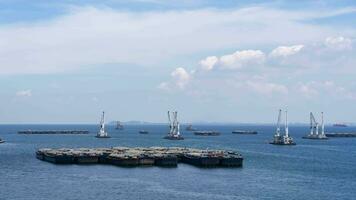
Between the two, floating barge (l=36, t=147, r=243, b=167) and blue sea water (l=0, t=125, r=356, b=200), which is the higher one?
floating barge (l=36, t=147, r=243, b=167)

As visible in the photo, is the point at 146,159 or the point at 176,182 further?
the point at 146,159

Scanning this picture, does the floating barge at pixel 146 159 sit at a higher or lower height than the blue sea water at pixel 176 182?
higher

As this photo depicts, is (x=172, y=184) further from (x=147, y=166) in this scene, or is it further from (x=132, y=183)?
(x=147, y=166)

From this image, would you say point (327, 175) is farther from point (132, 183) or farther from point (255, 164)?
point (132, 183)

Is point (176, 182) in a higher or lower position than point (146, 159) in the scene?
lower

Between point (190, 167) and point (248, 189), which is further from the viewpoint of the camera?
point (190, 167)

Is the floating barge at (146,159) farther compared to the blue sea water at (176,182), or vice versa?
the floating barge at (146,159)

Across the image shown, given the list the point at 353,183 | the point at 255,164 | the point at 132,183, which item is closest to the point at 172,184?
the point at 132,183

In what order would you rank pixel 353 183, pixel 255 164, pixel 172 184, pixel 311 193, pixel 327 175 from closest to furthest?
pixel 311 193 → pixel 172 184 → pixel 353 183 → pixel 327 175 → pixel 255 164

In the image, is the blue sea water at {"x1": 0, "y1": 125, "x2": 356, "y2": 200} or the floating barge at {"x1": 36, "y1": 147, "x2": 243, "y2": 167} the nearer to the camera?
the blue sea water at {"x1": 0, "y1": 125, "x2": 356, "y2": 200}

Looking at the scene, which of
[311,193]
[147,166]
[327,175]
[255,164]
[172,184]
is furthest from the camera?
[255,164]
